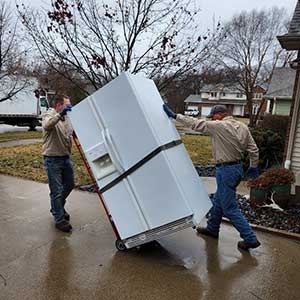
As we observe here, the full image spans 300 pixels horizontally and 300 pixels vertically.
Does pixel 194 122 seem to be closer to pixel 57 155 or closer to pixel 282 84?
pixel 57 155

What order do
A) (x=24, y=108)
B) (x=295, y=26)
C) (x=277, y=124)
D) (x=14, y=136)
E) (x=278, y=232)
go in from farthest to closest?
(x=24, y=108)
(x=14, y=136)
(x=277, y=124)
(x=295, y=26)
(x=278, y=232)

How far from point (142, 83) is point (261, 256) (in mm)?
2271

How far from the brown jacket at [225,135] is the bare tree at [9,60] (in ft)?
44.8

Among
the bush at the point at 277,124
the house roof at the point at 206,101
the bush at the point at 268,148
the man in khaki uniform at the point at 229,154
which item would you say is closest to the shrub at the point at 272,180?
the man in khaki uniform at the point at 229,154

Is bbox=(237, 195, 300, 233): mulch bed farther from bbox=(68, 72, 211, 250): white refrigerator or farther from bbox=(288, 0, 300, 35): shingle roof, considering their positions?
bbox=(288, 0, 300, 35): shingle roof

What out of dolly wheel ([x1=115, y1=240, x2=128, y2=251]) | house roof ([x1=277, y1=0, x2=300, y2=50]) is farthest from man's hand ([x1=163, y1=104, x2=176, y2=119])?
house roof ([x1=277, y1=0, x2=300, y2=50])

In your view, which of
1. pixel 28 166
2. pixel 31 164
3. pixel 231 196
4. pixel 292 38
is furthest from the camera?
pixel 31 164

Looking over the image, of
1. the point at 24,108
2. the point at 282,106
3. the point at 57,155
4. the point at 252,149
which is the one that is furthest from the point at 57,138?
the point at 282,106

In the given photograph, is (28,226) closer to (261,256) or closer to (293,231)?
(261,256)

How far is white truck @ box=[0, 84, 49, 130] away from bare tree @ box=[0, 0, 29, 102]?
65 centimetres

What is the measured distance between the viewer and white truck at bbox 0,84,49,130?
19.4 metres

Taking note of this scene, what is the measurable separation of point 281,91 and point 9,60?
1814 centimetres

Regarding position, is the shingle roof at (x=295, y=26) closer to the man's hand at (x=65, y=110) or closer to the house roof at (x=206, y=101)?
the man's hand at (x=65, y=110)

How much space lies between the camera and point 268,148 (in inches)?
349
